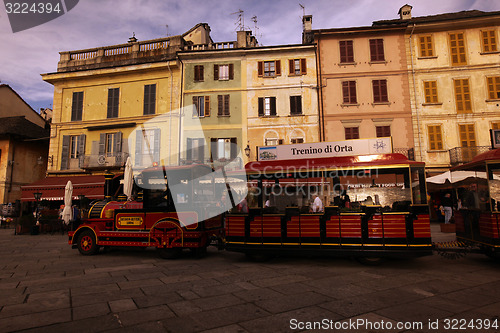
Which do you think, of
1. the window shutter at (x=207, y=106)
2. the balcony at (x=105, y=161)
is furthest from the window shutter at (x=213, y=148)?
the balcony at (x=105, y=161)

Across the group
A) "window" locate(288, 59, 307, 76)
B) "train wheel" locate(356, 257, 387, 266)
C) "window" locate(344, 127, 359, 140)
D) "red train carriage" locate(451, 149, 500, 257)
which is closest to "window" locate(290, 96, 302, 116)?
"window" locate(288, 59, 307, 76)

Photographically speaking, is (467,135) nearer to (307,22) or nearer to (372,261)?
(307,22)

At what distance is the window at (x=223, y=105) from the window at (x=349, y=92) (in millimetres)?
8117

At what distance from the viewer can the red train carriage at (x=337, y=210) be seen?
7227 mm

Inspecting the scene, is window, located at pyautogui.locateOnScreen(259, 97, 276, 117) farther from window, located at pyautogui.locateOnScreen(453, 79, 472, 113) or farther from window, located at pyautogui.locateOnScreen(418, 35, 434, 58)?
window, located at pyautogui.locateOnScreen(453, 79, 472, 113)

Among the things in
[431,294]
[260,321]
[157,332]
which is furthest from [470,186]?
[157,332]

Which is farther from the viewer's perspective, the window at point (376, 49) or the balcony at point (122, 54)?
the balcony at point (122, 54)

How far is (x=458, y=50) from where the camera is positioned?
20.1 m

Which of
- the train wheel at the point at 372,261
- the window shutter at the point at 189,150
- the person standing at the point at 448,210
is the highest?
the window shutter at the point at 189,150

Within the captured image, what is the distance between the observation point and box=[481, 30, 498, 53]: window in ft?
65.2

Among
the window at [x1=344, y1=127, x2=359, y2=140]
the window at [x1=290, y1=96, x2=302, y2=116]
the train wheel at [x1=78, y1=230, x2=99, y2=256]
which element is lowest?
the train wheel at [x1=78, y1=230, x2=99, y2=256]

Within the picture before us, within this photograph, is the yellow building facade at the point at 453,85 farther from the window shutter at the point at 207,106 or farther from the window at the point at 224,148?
the window shutter at the point at 207,106

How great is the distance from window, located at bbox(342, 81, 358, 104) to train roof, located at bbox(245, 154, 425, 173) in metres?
13.5

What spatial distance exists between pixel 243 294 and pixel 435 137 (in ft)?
63.2
